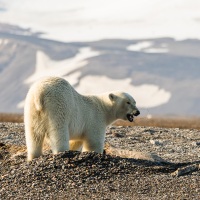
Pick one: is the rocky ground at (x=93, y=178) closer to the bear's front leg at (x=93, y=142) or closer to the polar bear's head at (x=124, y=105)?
the bear's front leg at (x=93, y=142)

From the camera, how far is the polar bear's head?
1748 centimetres

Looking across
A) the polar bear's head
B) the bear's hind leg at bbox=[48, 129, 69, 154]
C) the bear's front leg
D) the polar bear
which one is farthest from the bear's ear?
the bear's hind leg at bbox=[48, 129, 69, 154]

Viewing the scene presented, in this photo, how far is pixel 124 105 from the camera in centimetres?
1756

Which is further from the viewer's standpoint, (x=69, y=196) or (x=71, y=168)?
(x=71, y=168)

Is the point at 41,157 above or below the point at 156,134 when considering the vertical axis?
above

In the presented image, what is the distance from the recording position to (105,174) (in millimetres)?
13328

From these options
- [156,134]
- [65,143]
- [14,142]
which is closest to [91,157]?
[65,143]

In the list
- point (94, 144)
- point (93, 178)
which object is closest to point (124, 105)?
point (94, 144)

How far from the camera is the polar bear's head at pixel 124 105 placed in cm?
1748

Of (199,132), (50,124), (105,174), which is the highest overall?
(50,124)

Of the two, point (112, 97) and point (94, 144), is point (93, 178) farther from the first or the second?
point (112, 97)

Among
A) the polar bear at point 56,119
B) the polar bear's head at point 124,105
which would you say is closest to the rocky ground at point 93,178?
the polar bear at point 56,119

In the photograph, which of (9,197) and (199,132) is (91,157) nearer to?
(9,197)

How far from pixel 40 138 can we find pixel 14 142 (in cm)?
736
